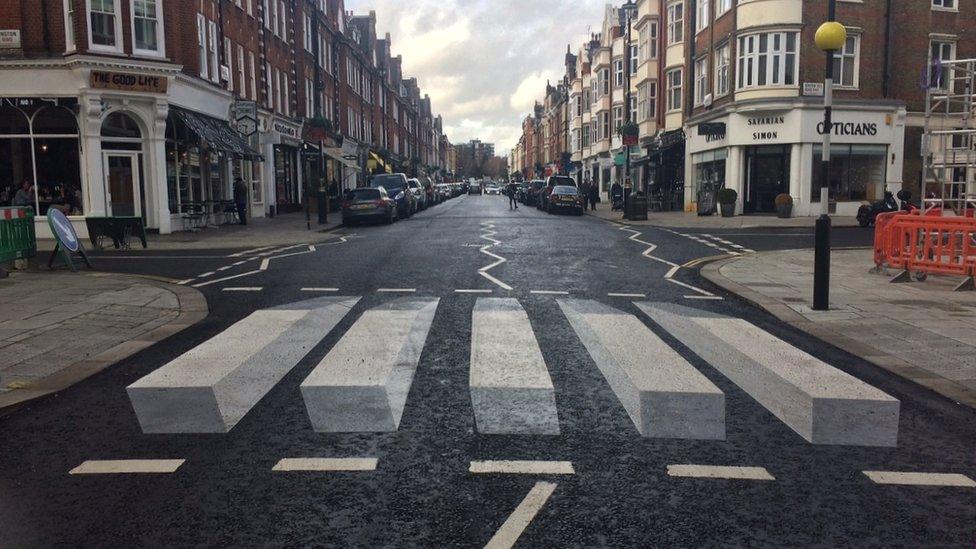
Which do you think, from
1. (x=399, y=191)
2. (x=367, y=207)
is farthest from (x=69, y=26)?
(x=399, y=191)

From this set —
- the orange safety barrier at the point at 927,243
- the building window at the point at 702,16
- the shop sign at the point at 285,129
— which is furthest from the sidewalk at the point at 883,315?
the shop sign at the point at 285,129

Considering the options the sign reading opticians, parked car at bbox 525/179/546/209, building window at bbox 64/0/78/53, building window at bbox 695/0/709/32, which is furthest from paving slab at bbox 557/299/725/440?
parked car at bbox 525/179/546/209

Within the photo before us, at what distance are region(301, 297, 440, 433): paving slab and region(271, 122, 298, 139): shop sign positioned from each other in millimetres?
29213

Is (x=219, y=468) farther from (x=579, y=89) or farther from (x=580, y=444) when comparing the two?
(x=579, y=89)

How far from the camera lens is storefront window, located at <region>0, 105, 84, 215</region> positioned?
21172mm

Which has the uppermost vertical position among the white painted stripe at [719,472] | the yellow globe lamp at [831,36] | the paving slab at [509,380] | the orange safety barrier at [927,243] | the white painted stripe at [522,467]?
the yellow globe lamp at [831,36]

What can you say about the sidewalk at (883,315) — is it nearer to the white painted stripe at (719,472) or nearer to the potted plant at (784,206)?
the white painted stripe at (719,472)

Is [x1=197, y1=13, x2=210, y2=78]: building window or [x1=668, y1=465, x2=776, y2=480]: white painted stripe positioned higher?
[x1=197, y1=13, x2=210, y2=78]: building window

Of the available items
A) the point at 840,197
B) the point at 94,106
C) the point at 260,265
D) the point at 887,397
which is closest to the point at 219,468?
the point at 887,397

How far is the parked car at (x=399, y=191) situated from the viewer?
105 ft

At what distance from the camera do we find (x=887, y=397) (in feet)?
17.8

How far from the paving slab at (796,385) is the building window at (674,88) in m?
35.8

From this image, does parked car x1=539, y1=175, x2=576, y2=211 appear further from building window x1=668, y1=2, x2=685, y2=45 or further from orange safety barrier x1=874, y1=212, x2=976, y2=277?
orange safety barrier x1=874, y1=212, x2=976, y2=277

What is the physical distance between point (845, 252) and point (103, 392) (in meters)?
15.4
